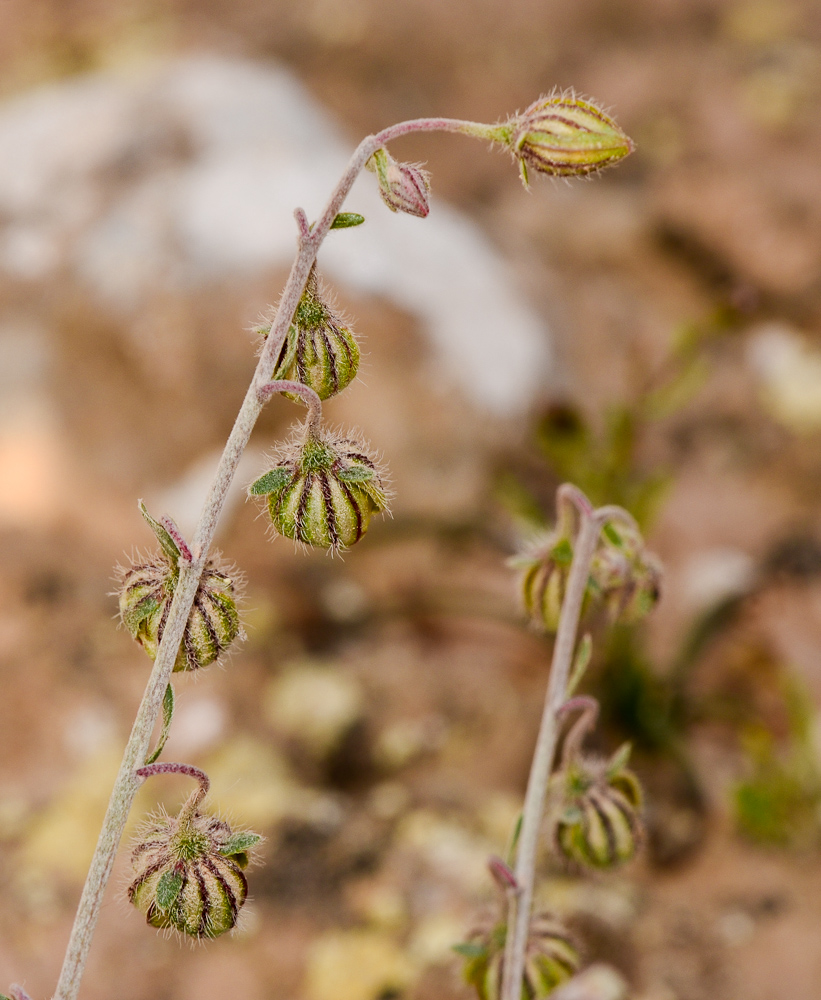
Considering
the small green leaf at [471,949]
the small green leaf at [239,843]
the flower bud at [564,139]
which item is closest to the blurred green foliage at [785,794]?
the small green leaf at [471,949]

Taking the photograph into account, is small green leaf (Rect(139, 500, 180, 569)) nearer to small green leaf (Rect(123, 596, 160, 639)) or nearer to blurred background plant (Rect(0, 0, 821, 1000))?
small green leaf (Rect(123, 596, 160, 639))

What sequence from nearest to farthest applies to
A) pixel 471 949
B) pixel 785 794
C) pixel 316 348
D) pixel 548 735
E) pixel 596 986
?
pixel 316 348
pixel 548 735
pixel 471 949
pixel 596 986
pixel 785 794

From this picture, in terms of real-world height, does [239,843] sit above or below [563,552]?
below

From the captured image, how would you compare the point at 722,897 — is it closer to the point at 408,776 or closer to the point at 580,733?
the point at 408,776

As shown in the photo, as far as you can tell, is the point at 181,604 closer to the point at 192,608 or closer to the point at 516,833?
the point at 192,608

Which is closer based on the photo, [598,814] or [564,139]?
[564,139]

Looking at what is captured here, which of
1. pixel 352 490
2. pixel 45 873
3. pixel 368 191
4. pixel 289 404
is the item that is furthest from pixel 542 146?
pixel 368 191

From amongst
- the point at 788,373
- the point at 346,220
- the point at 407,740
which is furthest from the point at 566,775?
the point at 788,373

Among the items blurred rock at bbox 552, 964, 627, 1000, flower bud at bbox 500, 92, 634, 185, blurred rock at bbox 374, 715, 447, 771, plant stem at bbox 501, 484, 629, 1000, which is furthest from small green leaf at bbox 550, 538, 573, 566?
blurred rock at bbox 374, 715, 447, 771
